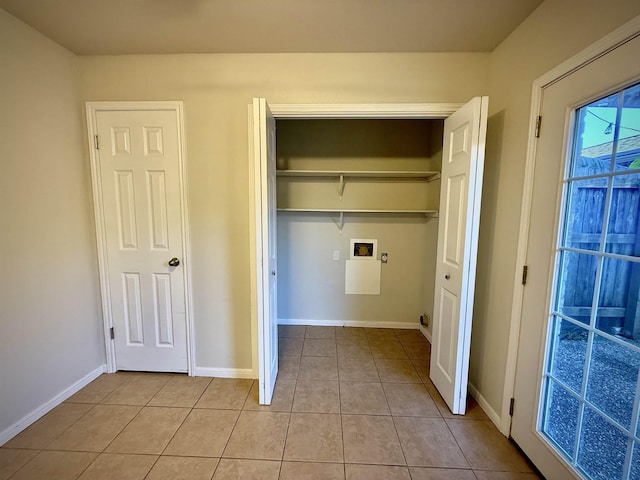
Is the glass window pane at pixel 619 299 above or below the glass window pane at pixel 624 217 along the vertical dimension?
below

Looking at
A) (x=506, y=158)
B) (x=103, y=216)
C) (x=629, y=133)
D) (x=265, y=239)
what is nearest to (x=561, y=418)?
(x=629, y=133)

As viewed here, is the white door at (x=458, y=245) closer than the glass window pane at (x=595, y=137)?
No

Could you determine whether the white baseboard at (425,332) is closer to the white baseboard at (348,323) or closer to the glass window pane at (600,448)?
the white baseboard at (348,323)

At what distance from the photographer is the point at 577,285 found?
1.21 m

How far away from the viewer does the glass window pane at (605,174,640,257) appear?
978 mm

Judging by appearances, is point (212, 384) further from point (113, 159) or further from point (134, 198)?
point (113, 159)

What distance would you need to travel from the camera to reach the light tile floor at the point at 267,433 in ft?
4.55

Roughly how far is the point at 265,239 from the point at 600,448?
1898mm

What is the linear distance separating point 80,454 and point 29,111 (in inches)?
83.0

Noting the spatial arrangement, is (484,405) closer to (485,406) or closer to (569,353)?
(485,406)

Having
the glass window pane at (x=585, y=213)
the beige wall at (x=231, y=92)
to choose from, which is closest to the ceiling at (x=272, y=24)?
the beige wall at (x=231, y=92)

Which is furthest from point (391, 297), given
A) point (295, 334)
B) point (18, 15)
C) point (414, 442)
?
point (18, 15)

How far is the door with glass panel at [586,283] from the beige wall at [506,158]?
14 cm

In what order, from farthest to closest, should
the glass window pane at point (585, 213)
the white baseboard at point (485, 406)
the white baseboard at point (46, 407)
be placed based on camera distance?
the white baseboard at point (485, 406) < the white baseboard at point (46, 407) < the glass window pane at point (585, 213)
